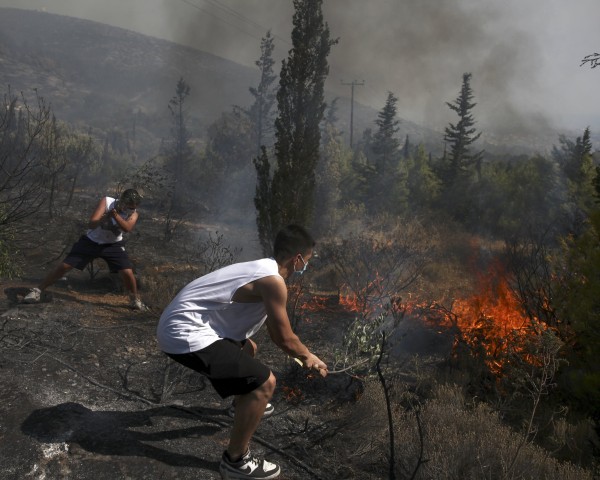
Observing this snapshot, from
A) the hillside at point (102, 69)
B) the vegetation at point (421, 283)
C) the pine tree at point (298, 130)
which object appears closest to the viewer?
the vegetation at point (421, 283)

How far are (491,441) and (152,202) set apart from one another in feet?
60.5

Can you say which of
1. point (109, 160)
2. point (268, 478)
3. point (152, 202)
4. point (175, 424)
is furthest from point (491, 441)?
point (109, 160)

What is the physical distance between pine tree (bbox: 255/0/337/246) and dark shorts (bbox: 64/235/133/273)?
4384mm

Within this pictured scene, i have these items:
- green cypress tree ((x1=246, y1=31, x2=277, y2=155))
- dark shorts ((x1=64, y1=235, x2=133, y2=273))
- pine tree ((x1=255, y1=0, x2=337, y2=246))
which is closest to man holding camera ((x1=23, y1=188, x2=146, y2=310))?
dark shorts ((x1=64, y1=235, x2=133, y2=273))

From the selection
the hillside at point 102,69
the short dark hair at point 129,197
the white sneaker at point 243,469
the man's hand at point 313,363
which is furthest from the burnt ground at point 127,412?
the hillside at point 102,69

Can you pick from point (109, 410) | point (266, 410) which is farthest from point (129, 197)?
point (266, 410)

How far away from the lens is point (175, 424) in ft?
11.0

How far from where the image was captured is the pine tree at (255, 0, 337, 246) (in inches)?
384

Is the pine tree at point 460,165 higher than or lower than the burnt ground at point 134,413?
higher

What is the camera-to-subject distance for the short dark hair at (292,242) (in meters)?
2.69

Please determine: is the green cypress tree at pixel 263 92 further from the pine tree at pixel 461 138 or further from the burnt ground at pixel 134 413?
the burnt ground at pixel 134 413

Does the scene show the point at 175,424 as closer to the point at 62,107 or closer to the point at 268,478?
the point at 268,478

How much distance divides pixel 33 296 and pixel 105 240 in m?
1.01

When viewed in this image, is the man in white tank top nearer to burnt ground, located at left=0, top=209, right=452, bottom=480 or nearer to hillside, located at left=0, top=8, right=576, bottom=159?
burnt ground, located at left=0, top=209, right=452, bottom=480
